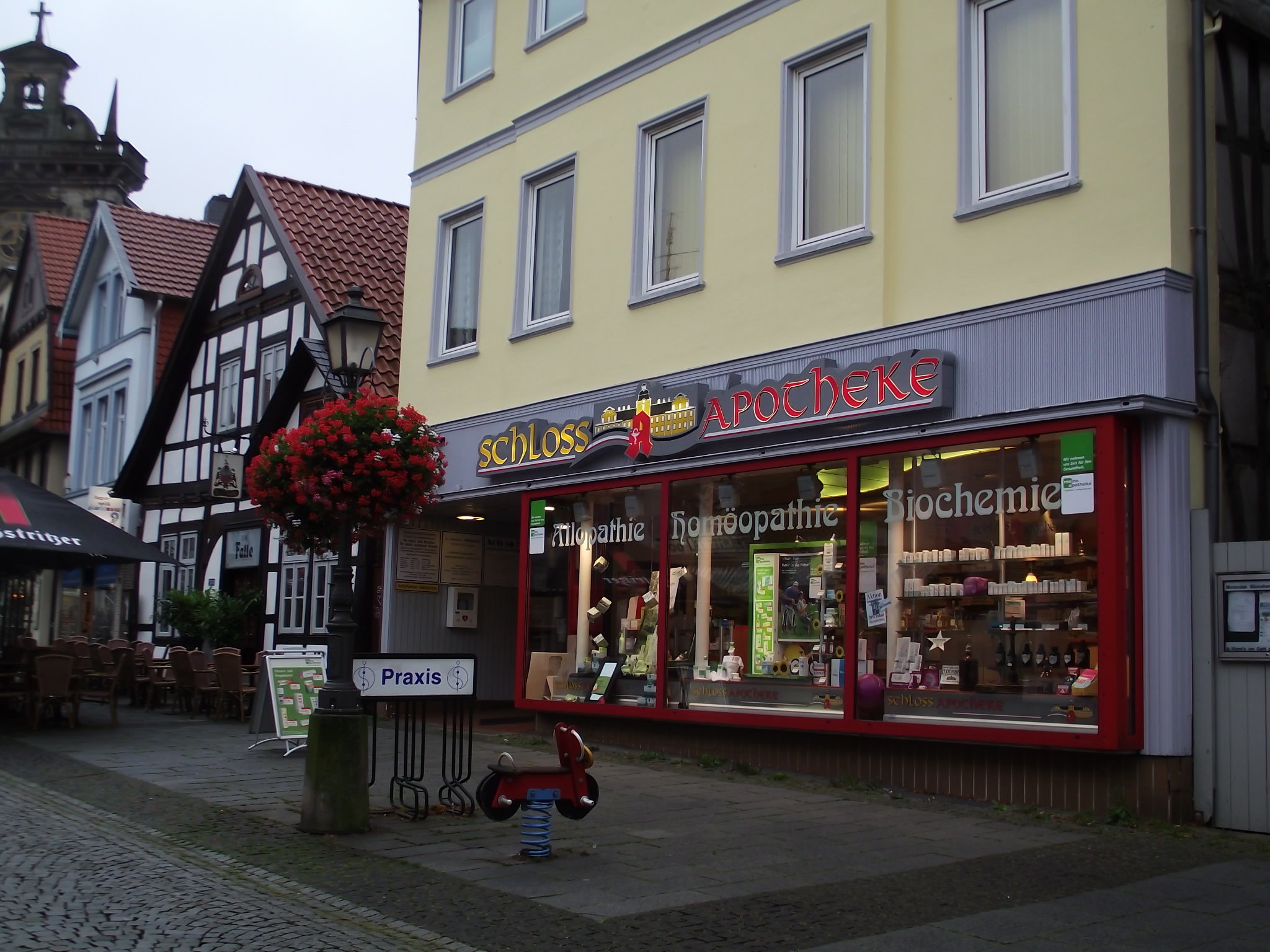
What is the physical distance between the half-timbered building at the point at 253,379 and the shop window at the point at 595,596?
15.3ft

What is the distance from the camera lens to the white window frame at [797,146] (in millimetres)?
12438

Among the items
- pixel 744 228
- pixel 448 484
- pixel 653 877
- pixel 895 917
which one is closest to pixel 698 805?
pixel 653 877

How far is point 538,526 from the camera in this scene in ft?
51.9

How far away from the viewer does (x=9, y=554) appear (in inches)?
706

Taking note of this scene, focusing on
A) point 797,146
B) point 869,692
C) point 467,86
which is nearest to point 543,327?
point 467,86

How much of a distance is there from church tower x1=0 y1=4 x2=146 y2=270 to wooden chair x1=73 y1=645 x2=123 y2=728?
166ft

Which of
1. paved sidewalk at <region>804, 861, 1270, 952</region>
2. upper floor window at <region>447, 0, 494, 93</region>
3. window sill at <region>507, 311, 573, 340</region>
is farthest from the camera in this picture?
upper floor window at <region>447, 0, 494, 93</region>

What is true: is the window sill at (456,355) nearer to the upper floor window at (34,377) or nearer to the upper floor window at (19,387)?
the upper floor window at (34,377)

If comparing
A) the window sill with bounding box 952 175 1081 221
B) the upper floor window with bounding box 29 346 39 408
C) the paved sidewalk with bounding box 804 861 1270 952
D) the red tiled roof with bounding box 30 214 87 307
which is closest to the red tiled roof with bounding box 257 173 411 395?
the window sill with bounding box 952 175 1081 221

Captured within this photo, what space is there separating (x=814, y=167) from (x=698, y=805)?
237 inches

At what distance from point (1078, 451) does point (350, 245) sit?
1566cm

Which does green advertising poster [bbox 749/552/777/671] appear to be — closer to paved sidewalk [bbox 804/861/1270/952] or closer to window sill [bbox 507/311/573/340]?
window sill [bbox 507/311/573/340]

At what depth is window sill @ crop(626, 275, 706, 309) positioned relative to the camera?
13844 millimetres

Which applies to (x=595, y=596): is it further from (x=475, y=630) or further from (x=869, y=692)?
(x=475, y=630)
